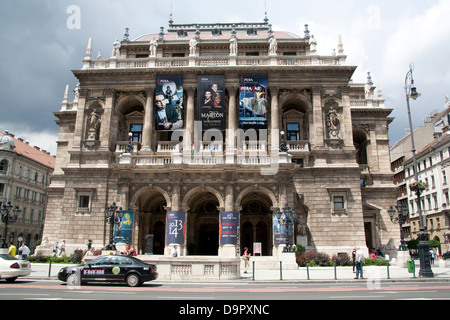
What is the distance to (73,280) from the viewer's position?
16.8 m

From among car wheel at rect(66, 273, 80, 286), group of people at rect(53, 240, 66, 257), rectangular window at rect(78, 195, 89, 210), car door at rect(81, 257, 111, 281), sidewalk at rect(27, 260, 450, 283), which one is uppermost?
rectangular window at rect(78, 195, 89, 210)

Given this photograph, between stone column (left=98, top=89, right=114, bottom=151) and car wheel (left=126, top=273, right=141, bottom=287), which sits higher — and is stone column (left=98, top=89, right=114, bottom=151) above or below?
above

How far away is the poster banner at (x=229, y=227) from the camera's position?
1195 inches

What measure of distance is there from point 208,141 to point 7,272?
21.2 meters

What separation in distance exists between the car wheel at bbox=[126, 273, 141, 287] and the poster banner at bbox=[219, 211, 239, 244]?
14.4 m

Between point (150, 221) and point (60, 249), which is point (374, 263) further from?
point (60, 249)

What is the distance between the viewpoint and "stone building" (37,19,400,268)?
3234cm

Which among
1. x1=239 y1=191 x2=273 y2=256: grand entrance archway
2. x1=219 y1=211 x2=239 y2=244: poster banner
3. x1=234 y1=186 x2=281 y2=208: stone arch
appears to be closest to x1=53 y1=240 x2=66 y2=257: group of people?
x1=219 y1=211 x2=239 y2=244: poster banner

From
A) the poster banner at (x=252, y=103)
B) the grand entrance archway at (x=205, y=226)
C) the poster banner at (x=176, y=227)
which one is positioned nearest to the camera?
the poster banner at (x=176, y=227)

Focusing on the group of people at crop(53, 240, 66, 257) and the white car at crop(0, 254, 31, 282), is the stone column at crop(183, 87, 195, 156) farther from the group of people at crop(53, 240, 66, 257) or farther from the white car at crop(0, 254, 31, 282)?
the white car at crop(0, 254, 31, 282)

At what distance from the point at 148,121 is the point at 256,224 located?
49.7 feet

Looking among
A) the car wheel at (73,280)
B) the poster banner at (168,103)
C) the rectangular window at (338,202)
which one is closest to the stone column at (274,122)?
the rectangular window at (338,202)

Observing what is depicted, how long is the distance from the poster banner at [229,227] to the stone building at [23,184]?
40.7m

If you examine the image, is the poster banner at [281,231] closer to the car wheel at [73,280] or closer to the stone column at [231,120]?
the stone column at [231,120]
